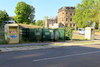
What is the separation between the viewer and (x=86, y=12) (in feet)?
185

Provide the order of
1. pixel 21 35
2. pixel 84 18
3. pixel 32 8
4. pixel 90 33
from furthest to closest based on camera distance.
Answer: pixel 32 8 < pixel 84 18 < pixel 90 33 < pixel 21 35

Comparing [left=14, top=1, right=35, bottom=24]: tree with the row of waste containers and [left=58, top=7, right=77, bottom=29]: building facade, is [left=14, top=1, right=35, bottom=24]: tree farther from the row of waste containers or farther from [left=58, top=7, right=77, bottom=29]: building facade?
the row of waste containers

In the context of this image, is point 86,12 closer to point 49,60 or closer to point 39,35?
point 39,35

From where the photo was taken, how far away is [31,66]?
6.81 meters

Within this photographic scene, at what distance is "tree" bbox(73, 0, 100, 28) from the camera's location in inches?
2115

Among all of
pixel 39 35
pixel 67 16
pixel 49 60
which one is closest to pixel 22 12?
pixel 67 16

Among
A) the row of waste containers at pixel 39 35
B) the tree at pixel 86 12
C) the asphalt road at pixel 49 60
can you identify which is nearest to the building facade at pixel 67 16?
the tree at pixel 86 12

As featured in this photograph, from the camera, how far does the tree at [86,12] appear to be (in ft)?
176

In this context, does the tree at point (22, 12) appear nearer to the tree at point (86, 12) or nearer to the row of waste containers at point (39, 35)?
the tree at point (86, 12)

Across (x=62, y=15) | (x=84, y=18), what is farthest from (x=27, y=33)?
(x=62, y=15)

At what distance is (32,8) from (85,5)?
80.9 feet

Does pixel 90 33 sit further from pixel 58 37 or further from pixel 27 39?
pixel 27 39

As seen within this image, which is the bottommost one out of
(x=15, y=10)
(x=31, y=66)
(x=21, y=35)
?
(x=31, y=66)

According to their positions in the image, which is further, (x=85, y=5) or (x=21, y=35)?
(x=85, y=5)
